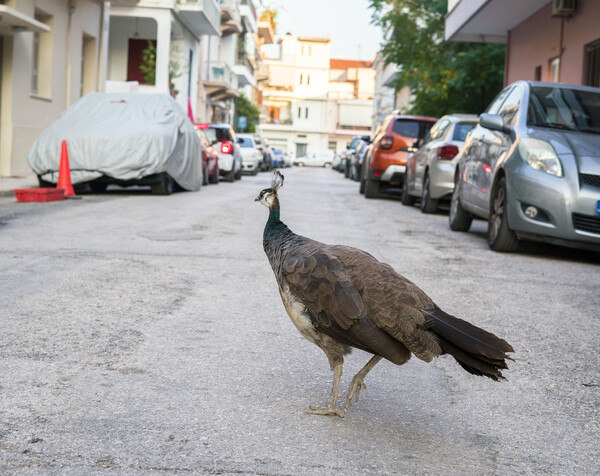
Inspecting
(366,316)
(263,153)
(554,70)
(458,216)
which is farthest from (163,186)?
(263,153)

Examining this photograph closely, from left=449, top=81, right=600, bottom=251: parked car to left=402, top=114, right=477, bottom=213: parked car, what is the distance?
3409 millimetres

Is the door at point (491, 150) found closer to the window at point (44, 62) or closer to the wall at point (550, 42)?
the wall at point (550, 42)

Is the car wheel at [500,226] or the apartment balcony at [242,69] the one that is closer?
the car wheel at [500,226]

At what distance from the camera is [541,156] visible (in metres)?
8.70

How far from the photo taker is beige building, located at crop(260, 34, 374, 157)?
103375 mm

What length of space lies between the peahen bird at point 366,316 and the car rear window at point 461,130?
11.4 meters

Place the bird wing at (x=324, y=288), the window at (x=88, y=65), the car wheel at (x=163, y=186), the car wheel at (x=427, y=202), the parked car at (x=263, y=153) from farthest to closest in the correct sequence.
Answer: the parked car at (x=263, y=153)
the window at (x=88, y=65)
the car wheel at (x=163, y=186)
the car wheel at (x=427, y=202)
the bird wing at (x=324, y=288)

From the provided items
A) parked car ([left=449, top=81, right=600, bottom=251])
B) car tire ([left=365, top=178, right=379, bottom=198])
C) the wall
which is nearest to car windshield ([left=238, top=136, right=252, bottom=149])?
the wall

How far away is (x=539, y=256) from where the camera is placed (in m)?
9.16

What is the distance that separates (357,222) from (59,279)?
6.55 m

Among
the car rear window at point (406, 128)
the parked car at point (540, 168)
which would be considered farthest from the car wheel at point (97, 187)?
the parked car at point (540, 168)

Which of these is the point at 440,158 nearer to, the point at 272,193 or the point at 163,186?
the point at 163,186

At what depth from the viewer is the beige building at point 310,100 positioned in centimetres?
10338

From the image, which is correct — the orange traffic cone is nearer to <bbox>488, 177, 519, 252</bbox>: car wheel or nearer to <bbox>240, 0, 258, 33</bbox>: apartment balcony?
<bbox>488, 177, 519, 252</bbox>: car wheel
